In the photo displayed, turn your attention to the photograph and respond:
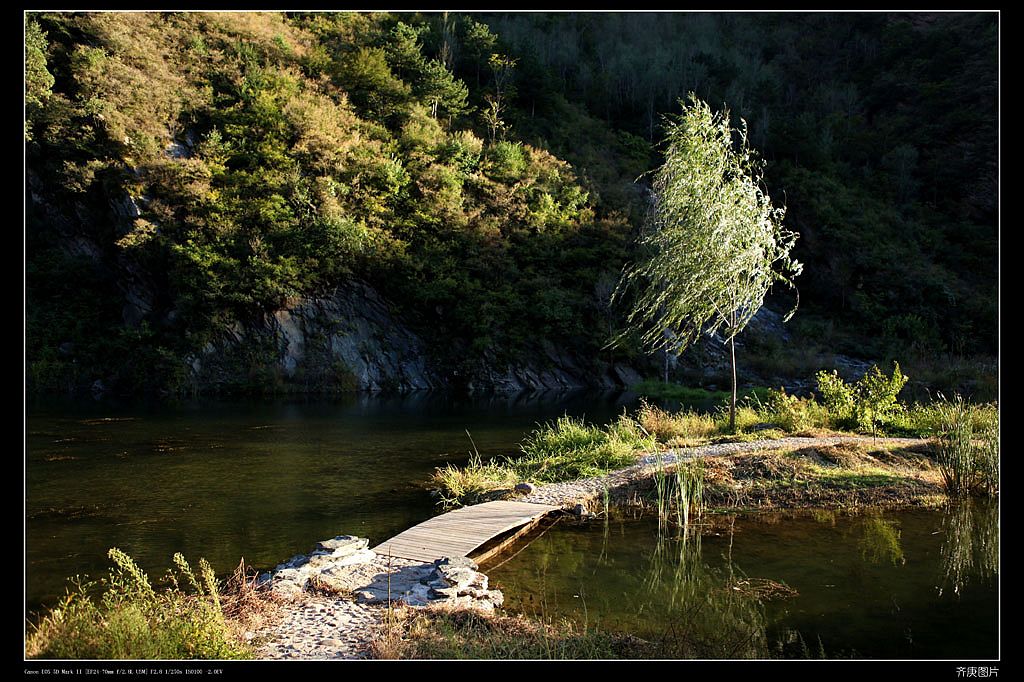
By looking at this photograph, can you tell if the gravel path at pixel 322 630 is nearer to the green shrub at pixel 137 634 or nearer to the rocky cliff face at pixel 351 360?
the green shrub at pixel 137 634

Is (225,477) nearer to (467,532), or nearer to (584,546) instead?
(467,532)

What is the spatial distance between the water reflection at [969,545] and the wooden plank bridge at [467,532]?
4.48 meters

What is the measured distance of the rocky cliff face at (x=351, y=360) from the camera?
27.4 meters

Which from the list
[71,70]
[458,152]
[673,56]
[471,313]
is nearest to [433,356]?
[471,313]

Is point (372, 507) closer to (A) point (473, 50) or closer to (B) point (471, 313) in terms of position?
(B) point (471, 313)

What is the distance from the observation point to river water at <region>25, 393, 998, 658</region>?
580 cm

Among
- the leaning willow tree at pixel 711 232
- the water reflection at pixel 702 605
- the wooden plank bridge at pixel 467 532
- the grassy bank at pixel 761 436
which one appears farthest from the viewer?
the leaning willow tree at pixel 711 232

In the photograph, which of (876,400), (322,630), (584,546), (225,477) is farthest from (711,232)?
(322,630)

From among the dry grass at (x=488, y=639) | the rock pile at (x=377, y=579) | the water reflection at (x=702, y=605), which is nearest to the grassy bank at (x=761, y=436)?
the rock pile at (x=377, y=579)

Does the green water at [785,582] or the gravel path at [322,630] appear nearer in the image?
the gravel path at [322,630]

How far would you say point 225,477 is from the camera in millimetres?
11312

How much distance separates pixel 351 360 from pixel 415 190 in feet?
31.3

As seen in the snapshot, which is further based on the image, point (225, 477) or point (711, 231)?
point (711, 231)

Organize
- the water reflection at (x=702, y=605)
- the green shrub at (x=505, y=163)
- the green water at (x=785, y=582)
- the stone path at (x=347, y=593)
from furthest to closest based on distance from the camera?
the green shrub at (x=505, y=163) < the green water at (x=785, y=582) < the water reflection at (x=702, y=605) < the stone path at (x=347, y=593)
